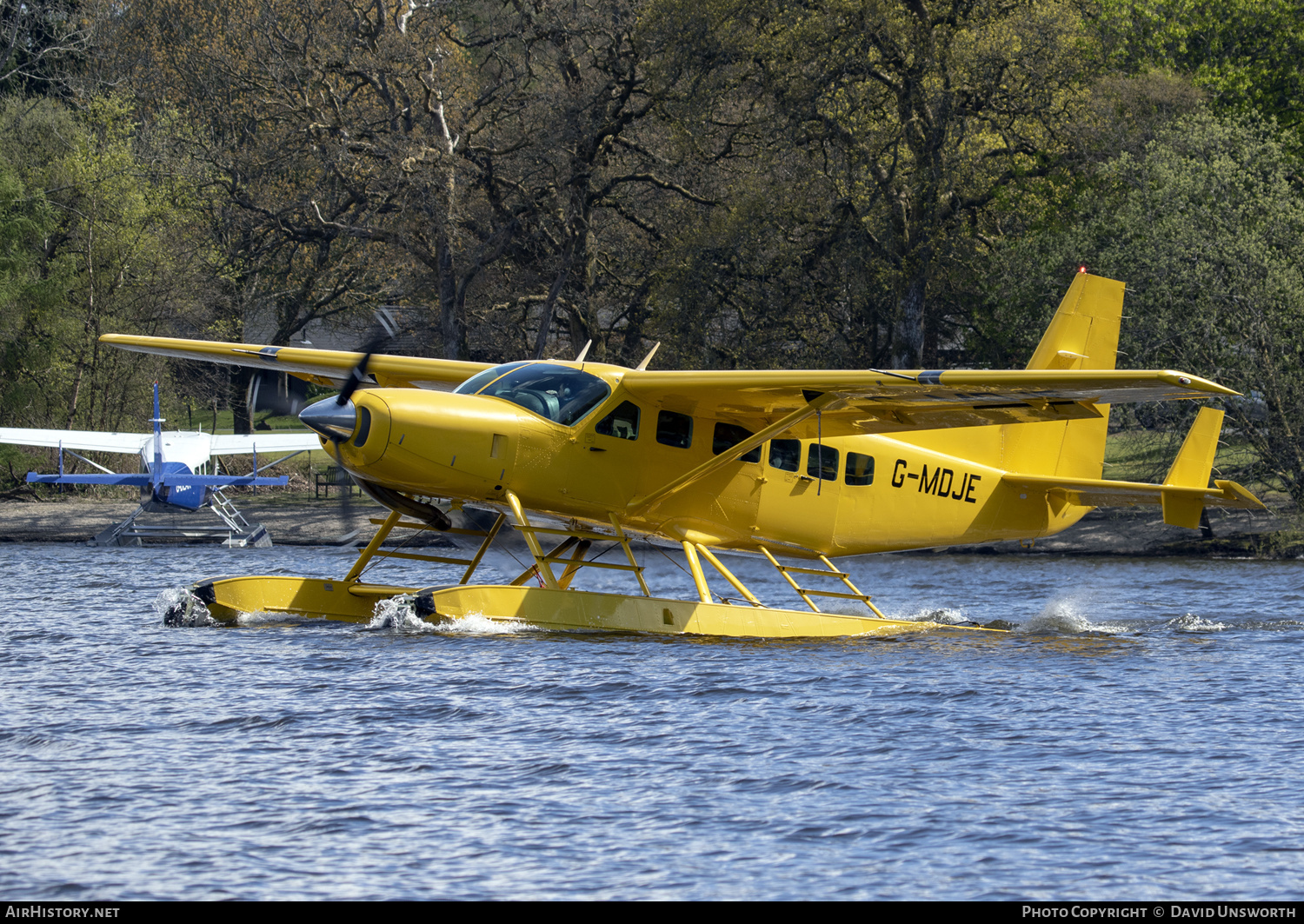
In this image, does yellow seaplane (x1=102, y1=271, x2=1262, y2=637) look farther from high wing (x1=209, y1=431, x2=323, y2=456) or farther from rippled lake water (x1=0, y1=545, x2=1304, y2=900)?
high wing (x1=209, y1=431, x2=323, y2=456)

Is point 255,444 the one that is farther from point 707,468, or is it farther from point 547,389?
point 707,468

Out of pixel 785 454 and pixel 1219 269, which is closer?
pixel 785 454

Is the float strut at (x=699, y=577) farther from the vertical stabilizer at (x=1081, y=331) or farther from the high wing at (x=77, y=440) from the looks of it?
the high wing at (x=77, y=440)

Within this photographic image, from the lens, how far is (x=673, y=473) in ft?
47.4

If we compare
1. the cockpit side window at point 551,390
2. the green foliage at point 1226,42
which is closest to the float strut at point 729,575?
the cockpit side window at point 551,390

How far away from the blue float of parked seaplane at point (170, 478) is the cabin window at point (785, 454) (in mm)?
19702

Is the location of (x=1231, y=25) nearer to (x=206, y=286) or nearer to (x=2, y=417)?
(x=206, y=286)

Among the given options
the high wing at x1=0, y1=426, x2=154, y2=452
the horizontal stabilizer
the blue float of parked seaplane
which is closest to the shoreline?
the blue float of parked seaplane

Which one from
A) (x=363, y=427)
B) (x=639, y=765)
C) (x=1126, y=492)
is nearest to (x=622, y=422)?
(x=363, y=427)

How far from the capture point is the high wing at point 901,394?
12.0m

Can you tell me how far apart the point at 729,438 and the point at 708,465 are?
0.77 meters

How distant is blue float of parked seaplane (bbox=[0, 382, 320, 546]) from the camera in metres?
32.6

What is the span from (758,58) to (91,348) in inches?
905
